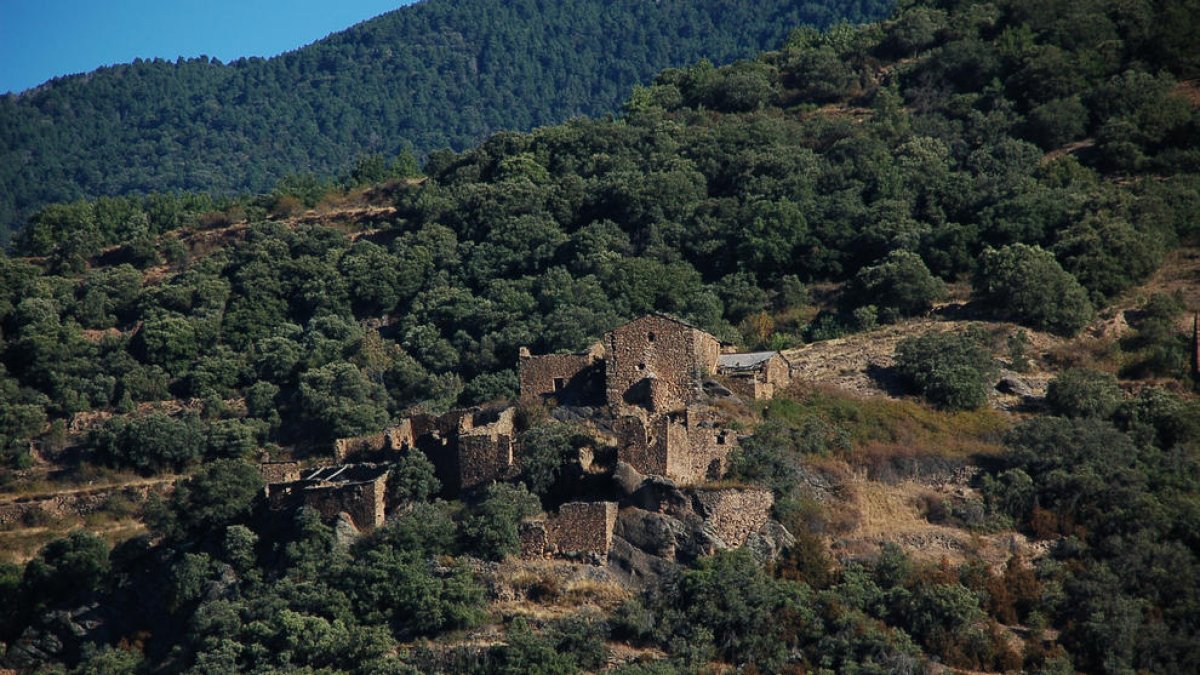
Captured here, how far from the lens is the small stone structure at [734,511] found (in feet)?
154

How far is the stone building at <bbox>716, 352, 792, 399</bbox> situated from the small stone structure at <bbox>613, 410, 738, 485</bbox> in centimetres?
324

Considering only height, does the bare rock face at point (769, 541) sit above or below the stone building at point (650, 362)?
below

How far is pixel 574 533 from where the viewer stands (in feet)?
153

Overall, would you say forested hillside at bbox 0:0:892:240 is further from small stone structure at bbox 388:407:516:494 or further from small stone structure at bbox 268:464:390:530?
small stone structure at bbox 268:464:390:530

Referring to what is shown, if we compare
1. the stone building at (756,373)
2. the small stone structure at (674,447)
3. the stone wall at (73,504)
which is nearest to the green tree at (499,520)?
the small stone structure at (674,447)

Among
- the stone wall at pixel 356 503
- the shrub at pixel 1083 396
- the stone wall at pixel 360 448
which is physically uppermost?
the shrub at pixel 1083 396

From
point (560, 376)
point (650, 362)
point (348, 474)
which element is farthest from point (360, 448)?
point (650, 362)

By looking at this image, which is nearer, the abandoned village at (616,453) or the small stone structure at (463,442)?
the abandoned village at (616,453)

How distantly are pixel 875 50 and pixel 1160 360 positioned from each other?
130 ft

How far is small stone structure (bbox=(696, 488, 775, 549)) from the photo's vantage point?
154 ft

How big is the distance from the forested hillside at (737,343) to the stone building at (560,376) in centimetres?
141

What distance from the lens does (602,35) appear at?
6934 inches

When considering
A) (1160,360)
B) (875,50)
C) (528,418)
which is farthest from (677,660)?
(875,50)

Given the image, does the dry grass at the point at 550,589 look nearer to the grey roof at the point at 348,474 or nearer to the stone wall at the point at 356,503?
the stone wall at the point at 356,503
